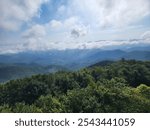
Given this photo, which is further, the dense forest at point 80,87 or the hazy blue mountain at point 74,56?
the hazy blue mountain at point 74,56

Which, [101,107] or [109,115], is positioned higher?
[109,115]

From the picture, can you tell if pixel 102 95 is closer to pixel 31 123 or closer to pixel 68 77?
pixel 31 123

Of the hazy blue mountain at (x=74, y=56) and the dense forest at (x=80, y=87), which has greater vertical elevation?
the hazy blue mountain at (x=74, y=56)

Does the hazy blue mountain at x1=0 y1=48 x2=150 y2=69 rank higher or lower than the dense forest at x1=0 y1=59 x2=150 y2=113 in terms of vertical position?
higher

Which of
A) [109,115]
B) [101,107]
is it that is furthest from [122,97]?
[109,115]

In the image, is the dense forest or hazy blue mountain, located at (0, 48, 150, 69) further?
hazy blue mountain, located at (0, 48, 150, 69)

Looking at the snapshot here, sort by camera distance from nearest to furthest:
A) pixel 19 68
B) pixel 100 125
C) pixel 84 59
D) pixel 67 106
→ 1. pixel 100 125
2. pixel 67 106
3. pixel 84 59
4. pixel 19 68

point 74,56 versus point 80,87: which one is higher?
point 74,56

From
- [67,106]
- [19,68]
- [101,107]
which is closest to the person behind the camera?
[101,107]

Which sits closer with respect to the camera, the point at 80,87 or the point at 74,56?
the point at 80,87

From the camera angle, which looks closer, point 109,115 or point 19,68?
point 109,115
